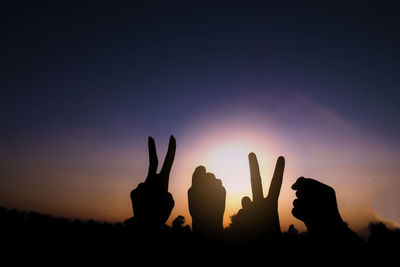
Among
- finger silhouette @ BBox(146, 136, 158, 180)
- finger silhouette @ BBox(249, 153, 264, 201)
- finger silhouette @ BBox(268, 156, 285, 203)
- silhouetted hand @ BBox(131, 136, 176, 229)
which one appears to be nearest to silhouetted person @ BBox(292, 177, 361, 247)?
finger silhouette @ BBox(268, 156, 285, 203)

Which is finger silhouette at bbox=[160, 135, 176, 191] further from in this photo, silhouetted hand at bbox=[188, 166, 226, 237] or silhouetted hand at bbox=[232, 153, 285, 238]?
silhouetted hand at bbox=[232, 153, 285, 238]

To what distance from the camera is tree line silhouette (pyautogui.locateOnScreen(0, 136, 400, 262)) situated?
895 cm

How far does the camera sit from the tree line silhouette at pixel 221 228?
8.95 m

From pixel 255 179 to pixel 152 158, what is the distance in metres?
5.23

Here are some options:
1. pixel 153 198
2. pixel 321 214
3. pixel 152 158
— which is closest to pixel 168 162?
pixel 152 158

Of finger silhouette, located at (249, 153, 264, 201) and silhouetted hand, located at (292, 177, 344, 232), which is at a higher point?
finger silhouette, located at (249, 153, 264, 201)

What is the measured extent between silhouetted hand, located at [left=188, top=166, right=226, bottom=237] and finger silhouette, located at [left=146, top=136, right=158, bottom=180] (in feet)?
9.31

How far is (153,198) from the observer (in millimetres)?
9953

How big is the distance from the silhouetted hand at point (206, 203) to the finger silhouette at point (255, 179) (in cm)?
171

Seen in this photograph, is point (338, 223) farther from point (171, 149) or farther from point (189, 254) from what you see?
point (171, 149)

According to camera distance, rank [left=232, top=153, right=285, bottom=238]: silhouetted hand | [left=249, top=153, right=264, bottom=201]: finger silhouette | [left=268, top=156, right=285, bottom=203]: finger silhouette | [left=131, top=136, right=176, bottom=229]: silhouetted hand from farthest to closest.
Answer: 1. [left=249, top=153, right=264, bottom=201]: finger silhouette
2. [left=268, top=156, right=285, bottom=203]: finger silhouette
3. [left=232, top=153, right=285, bottom=238]: silhouetted hand
4. [left=131, top=136, right=176, bottom=229]: silhouetted hand

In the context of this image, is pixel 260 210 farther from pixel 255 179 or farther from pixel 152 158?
pixel 152 158

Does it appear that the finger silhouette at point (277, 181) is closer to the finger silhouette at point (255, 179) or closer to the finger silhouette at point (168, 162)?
the finger silhouette at point (255, 179)

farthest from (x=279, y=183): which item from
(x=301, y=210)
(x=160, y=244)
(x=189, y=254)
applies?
(x=160, y=244)
